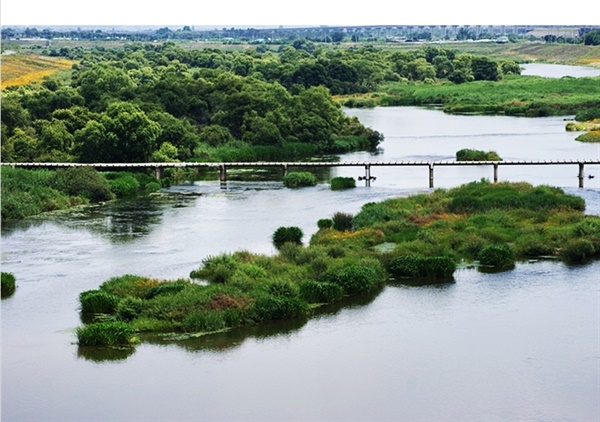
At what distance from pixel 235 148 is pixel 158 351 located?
4632 centimetres

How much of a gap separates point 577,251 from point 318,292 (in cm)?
1110

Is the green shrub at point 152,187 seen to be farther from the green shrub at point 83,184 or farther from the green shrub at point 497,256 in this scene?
the green shrub at point 497,256

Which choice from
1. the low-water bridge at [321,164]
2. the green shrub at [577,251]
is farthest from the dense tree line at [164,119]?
the green shrub at [577,251]

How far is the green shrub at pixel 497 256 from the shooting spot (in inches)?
1735

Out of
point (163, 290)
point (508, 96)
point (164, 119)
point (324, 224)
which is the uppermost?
point (164, 119)

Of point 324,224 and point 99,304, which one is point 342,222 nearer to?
point 324,224

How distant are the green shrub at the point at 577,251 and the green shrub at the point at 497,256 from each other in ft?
6.62

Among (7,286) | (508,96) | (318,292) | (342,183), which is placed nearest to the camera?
(318,292)

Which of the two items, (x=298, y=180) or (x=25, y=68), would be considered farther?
Result: (x=25, y=68)

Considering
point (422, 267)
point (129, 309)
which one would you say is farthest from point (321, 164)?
point (129, 309)

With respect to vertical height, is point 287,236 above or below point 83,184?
below

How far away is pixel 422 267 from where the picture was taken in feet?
140

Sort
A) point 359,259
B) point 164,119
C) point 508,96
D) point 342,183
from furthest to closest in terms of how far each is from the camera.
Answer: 1. point 508,96
2. point 164,119
3. point 342,183
4. point 359,259

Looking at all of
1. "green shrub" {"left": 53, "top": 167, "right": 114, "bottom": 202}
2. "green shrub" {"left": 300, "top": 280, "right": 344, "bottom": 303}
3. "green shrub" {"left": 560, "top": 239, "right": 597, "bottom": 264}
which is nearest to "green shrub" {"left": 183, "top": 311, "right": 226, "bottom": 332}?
"green shrub" {"left": 300, "top": 280, "right": 344, "bottom": 303}
